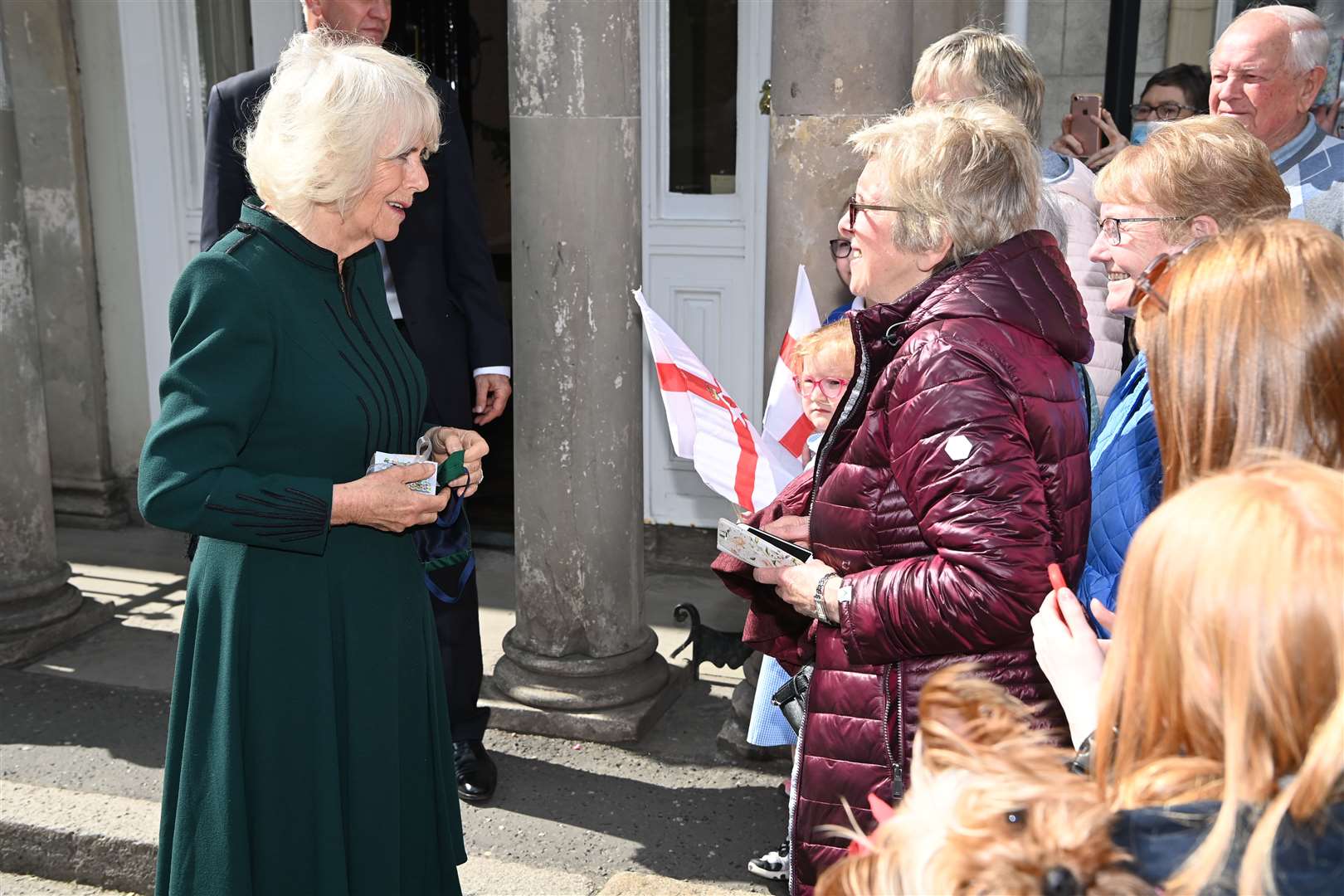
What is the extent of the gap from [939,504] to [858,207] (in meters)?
0.64

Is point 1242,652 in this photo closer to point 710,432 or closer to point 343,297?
point 343,297

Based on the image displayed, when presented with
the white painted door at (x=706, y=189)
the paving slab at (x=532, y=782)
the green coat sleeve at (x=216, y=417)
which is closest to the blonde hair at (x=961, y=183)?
the green coat sleeve at (x=216, y=417)

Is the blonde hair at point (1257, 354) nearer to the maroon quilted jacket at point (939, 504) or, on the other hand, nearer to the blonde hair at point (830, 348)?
the maroon quilted jacket at point (939, 504)

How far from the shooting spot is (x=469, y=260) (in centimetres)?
397

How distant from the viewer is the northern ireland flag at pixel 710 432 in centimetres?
318

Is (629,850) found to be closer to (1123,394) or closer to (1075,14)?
(1123,394)

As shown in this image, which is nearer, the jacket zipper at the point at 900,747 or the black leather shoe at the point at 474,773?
the jacket zipper at the point at 900,747

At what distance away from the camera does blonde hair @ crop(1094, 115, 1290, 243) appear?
250 cm

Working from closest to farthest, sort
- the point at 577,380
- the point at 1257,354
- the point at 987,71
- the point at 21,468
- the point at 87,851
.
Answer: the point at 1257,354 < the point at 987,71 < the point at 87,851 < the point at 577,380 < the point at 21,468

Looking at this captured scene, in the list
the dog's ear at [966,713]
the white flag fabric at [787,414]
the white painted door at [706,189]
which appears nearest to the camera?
the dog's ear at [966,713]

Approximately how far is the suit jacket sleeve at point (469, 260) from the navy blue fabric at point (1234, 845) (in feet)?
9.86

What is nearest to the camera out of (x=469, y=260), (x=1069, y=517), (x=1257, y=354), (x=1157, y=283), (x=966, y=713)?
(x=966, y=713)

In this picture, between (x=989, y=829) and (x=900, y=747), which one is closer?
(x=989, y=829)

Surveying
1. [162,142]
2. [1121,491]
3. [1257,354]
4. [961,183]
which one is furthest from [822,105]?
[162,142]
